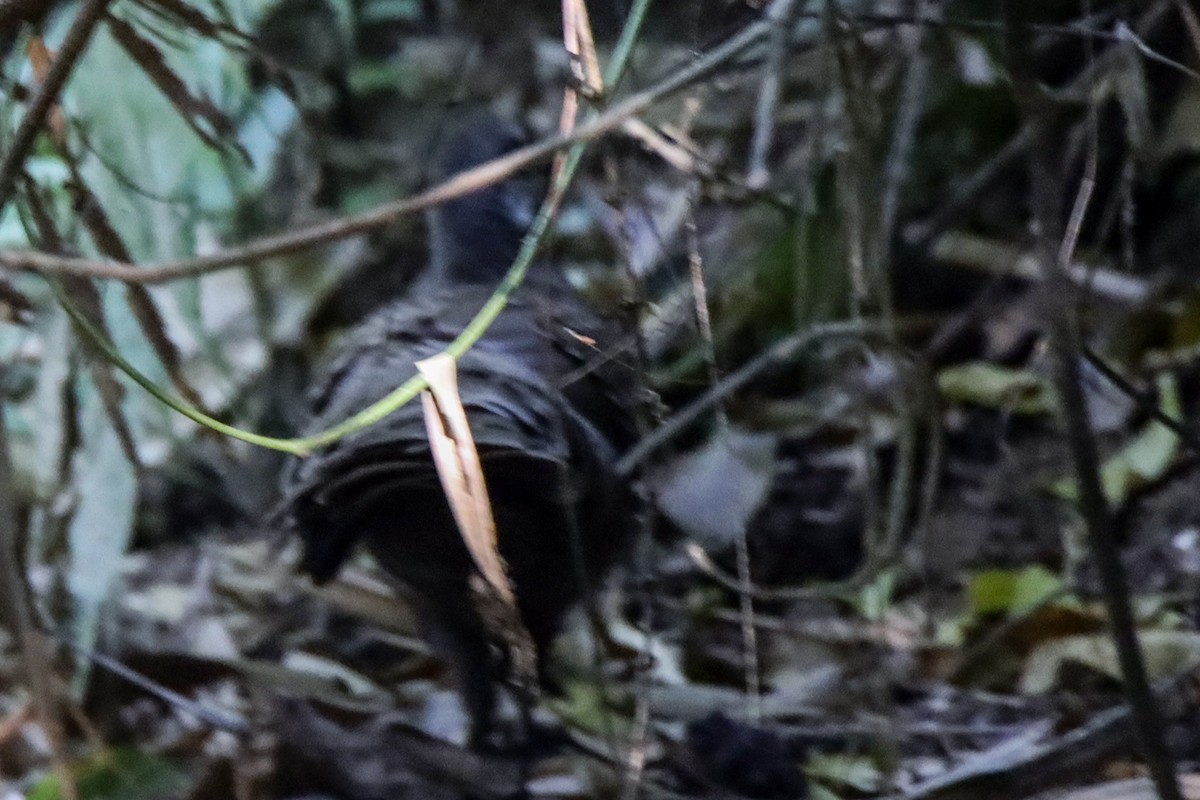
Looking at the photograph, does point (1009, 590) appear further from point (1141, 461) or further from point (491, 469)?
point (491, 469)

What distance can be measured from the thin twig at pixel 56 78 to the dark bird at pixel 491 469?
0.44m

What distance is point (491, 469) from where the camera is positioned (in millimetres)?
1308

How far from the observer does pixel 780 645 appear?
2057 millimetres

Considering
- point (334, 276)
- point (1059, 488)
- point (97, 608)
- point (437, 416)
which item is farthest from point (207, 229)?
point (437, 416)

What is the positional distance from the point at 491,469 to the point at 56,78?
1.74ft

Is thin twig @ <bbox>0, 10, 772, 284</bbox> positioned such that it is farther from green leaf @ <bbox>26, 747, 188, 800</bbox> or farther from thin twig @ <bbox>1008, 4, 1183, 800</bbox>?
green leaf @ <bbox>26, 747, 188, 800</bbox>

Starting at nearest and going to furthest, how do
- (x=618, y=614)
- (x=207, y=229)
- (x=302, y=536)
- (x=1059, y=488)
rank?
1. (x=302, y=536)
2. (x=618, y=614)
3. (x=1059, y=488)
4. (x=207, y=229)

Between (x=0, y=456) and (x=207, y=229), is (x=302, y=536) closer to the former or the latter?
(x=0, y=456)

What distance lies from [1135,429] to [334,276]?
67.4 inches

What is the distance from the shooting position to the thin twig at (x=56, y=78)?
3.12ft

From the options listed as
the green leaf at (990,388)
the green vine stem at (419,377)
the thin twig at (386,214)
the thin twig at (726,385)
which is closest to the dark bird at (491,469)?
the thin twig at (726,385)

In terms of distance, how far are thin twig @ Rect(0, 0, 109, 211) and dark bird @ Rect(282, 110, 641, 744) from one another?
0.44 m

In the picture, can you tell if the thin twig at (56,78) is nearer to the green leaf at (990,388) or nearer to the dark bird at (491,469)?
the dark bird at (491,469)

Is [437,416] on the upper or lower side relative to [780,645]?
lower
